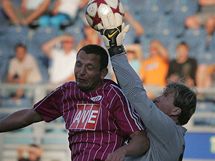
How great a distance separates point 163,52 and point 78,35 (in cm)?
133

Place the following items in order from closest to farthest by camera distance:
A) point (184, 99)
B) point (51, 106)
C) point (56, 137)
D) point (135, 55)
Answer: point (184, 99), point (51, 106), point (56, 137), point (135, 55)

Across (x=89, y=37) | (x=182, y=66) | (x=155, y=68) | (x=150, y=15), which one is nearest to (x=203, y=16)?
(x=150, y=15)

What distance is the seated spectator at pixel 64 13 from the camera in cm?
1000

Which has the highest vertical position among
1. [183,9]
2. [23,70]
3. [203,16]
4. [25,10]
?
[25,10]

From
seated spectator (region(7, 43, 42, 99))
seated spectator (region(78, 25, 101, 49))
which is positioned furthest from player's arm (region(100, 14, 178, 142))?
seated spectator (region(7, 43, 42, 99))

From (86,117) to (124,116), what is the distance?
0.22 metres

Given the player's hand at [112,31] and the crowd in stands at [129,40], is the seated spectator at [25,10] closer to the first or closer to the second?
the crowd in stands at [129,40]

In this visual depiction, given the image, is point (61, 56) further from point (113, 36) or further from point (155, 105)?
point (113, 36)

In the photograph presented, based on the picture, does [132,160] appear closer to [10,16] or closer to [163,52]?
[163,52]

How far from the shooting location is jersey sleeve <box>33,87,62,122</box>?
4098mm

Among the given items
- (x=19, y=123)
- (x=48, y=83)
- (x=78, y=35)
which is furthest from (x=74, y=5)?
(x=19, y=123)

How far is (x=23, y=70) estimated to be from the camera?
379 inches

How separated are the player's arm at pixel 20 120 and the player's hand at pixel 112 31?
2.79 feet

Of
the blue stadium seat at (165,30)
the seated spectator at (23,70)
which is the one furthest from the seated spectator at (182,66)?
the seated spectator at (23,70)
